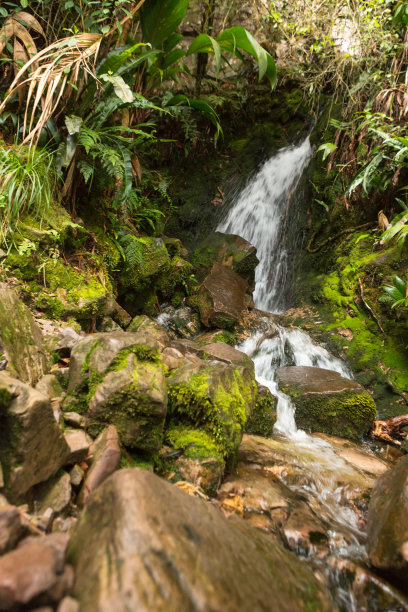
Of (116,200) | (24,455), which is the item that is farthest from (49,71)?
(24,455)

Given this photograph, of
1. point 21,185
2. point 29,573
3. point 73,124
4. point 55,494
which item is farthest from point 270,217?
point 29,573

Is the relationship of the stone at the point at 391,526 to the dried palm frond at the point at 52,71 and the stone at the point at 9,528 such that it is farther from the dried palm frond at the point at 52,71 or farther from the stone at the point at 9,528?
the dried palm frond at the point at 52,71

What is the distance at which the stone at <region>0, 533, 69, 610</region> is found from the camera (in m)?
0.77

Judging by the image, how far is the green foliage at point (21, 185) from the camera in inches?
106

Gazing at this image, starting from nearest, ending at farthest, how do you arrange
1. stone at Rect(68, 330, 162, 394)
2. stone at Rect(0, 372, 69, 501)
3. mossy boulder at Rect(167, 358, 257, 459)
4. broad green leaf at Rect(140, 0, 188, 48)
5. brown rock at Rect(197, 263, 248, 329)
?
stone at Rect(0, 372, 69, 501), stone at Rect(68, 330, 162, 394), mossy boulder at Rect(167, 358, 257, 459), broad green leaf at Rect(140, 0, 188, 48), brown rock at Rect(197, 263, 248, 329)

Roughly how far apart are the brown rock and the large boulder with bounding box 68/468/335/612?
12.5ft

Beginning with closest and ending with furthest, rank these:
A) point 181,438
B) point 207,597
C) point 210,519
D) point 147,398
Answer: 1. point 207,597
2. point 210,519
3. point 147,398
4. point 181,438

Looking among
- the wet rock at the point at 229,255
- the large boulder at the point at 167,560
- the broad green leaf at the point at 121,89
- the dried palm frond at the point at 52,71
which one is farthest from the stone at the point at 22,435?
the wet rock at the point at 229,255

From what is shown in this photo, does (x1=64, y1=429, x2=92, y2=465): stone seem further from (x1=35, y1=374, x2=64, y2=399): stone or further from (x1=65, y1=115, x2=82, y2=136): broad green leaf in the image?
(x1=65, y1=115, x2=82, y2=136): broad green leaf

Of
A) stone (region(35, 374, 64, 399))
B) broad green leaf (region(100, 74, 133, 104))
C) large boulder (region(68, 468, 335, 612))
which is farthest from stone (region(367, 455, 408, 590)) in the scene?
broad green leaf (region(100, 74, 133, 104))

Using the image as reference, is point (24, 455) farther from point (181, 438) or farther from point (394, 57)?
point (394, 57)

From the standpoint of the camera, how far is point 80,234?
3.49 meters

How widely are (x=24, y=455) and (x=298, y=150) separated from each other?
29.3 ft

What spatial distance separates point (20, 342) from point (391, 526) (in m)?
2.29
